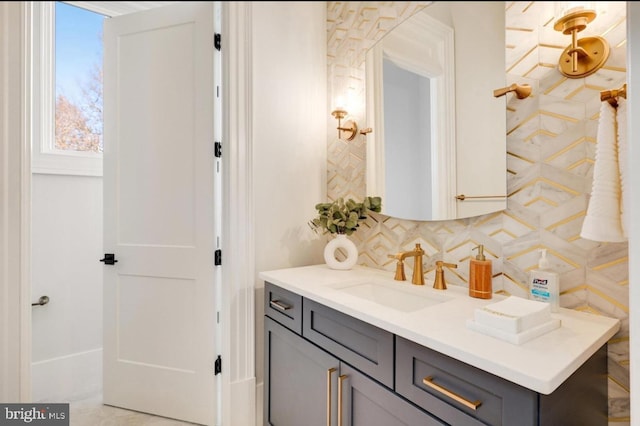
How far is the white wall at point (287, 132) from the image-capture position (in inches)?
58.8

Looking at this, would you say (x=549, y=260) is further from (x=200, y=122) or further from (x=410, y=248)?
(x=200, y=122)

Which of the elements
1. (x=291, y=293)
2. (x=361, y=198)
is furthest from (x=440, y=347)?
(x=361, y=198)

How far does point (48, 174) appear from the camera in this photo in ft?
5.76

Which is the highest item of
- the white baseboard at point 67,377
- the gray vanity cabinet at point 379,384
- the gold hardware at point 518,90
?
the gold hardware at point 518,90

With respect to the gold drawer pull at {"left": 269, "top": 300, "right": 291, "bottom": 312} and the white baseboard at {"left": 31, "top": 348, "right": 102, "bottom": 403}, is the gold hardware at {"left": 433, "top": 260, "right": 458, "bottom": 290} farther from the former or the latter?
the white baseboard at {"left": 31, "top": 348, "right": 102, "bottom": 403}

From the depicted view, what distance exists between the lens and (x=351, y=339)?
959 millimetres

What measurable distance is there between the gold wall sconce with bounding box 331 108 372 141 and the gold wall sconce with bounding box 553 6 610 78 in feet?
2.79

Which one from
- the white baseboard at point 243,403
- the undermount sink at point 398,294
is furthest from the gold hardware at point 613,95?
the white baseboard at point 243,403

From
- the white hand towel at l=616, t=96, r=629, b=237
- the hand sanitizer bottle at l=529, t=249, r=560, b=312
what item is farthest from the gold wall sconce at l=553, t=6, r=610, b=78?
the hand sanitizer bottle at l=529, t=249, r=560, b=312

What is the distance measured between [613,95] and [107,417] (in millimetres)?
2234

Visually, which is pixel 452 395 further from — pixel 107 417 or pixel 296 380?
pixel 107 417

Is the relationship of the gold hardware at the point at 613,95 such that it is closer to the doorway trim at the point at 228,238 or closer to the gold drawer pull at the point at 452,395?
the gold drawer pull at the point at 452,395

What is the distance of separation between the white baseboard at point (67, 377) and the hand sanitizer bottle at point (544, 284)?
2111 millimetres

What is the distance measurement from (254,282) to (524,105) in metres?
1.21
